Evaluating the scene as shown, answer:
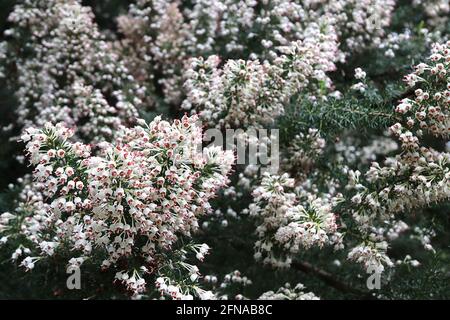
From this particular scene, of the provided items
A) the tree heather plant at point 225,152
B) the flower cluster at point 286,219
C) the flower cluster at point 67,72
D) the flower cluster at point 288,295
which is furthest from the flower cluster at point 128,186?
the flower cluster at point 67,72

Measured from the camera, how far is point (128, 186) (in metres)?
4.11

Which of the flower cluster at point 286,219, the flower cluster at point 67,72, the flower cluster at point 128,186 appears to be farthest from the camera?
the flower cluster at point 67,72

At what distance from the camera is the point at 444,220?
231 inches

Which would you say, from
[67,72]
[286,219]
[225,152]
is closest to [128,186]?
[225,152]

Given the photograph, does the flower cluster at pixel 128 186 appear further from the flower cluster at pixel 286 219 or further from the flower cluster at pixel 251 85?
the flower cluster at pixel 251 85

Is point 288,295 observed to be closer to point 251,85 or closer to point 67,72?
point 251,85

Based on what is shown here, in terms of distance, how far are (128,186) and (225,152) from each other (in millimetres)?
843

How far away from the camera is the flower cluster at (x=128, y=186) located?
409cm

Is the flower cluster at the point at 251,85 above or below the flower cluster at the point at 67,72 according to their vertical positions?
below

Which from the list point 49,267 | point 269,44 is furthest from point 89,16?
point 49,267

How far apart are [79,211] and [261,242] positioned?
59.9 inches

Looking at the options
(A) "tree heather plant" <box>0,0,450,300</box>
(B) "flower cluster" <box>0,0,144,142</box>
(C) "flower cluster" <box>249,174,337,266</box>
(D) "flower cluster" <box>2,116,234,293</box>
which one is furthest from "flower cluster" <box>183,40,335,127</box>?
(B) "flower cluster" <box>0,0,144,142</box>

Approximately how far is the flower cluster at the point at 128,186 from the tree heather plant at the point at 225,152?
13 mm

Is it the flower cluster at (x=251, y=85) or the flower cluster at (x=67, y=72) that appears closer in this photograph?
the flower cluster at (x=251, y=85)
